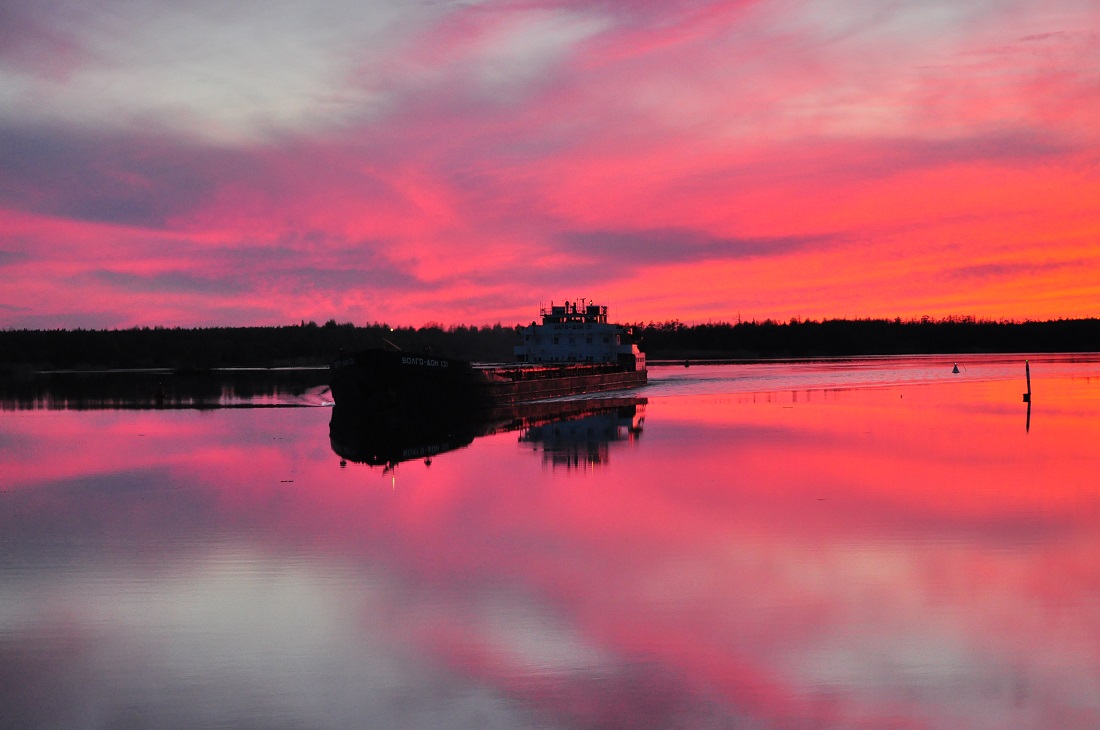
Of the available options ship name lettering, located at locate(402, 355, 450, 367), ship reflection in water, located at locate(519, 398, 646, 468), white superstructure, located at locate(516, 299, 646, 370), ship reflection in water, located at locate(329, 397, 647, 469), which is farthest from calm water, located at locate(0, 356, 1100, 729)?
white superstructure, located at locate(516, 299, 646, 370)

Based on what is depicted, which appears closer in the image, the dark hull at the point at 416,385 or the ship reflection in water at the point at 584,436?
the ship reflection in water at the point at 584,436

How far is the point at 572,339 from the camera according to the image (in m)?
75.1

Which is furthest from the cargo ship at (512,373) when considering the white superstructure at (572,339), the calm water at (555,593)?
the calm water at (555,593)

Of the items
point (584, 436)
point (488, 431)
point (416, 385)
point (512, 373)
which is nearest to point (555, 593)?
point (584, 436)

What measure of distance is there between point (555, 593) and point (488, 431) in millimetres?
25318

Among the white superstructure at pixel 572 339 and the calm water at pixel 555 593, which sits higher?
the white superstructure at pixel 572 339

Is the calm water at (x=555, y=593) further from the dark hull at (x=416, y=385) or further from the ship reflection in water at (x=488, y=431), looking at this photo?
the dark hull at (x=416, y=385)

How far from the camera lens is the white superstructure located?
245 feet

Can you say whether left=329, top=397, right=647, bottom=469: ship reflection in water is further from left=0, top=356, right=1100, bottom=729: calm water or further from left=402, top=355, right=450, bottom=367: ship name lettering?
left=402, top=355, right=450, bottom=367: ship name lettering

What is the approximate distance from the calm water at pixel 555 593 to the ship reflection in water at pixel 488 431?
2.03 m

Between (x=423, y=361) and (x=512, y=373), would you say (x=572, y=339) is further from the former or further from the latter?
(x=423, y=361)

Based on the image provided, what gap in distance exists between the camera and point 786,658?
9562 millimetres

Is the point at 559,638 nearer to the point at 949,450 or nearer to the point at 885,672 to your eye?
the point at 885,672

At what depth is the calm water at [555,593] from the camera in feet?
28.0
